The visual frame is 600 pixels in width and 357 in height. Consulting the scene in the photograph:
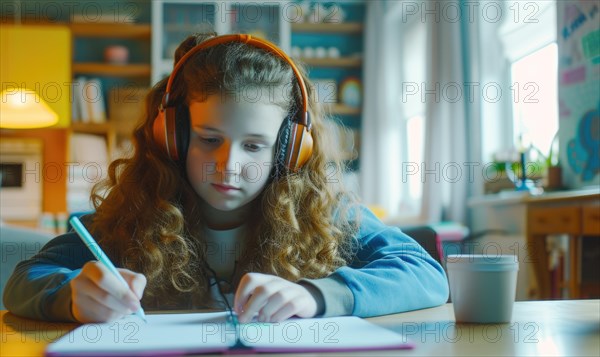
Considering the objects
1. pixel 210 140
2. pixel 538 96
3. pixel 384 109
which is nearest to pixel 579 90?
pixel 538 96

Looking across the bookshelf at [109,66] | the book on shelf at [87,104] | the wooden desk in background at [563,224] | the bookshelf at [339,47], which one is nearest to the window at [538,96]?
the wooden desk in background at [563,224]

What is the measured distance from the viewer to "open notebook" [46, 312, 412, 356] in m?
0.58

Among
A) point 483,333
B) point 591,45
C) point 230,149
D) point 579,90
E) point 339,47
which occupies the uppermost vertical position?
point 339,47

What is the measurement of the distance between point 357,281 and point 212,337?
0.26 m

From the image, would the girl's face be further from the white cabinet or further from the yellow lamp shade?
the white cabinet

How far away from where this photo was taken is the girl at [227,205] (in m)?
1.02

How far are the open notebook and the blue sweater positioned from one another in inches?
1.9

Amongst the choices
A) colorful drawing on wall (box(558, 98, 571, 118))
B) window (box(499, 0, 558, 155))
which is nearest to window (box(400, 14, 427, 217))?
window (box(499, 0, 558, 155))

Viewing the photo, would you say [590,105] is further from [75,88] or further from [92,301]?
[75,88]

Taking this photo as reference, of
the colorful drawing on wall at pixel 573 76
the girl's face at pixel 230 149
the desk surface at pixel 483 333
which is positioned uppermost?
the colorful drawing on wall at pixel 573 76

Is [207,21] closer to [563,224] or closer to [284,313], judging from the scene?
[563,224]

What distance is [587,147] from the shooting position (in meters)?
2.57

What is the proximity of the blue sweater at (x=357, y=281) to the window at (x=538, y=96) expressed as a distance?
7.05ft

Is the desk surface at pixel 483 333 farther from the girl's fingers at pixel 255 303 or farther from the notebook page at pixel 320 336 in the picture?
the girl's fingers at pixel 255 303
